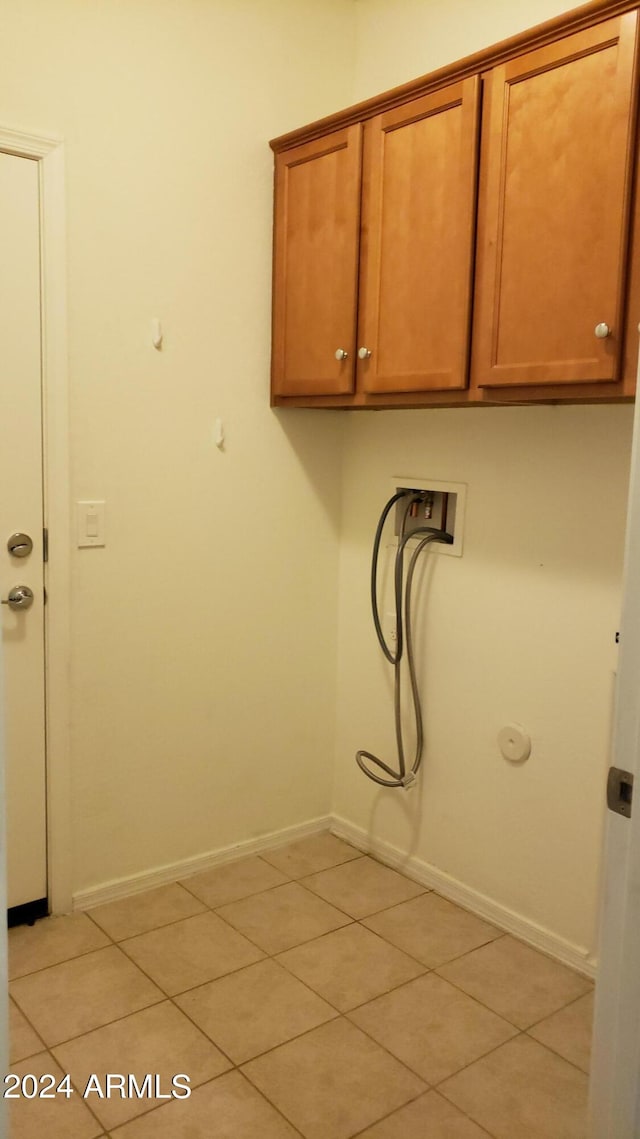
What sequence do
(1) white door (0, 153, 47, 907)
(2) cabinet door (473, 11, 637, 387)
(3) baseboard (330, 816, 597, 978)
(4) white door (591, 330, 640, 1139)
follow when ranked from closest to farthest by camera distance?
(4) white door (591, 330, 640, 1139)
(2) cabinet door (473, 11, 637, 387)
(1) white door (0, 153, 47, 907)
(3) baseboard (330, 816, 597, 978)

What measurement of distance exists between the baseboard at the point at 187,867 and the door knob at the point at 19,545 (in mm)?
1020

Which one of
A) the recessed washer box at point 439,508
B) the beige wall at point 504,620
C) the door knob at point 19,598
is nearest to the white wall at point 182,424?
the door knob at point 19,598

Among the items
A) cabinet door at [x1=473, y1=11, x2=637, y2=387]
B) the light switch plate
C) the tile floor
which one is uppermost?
cabinet door at [x1=473, y1=11, x2=637, y2=387]

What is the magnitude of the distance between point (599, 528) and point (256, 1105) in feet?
5.02

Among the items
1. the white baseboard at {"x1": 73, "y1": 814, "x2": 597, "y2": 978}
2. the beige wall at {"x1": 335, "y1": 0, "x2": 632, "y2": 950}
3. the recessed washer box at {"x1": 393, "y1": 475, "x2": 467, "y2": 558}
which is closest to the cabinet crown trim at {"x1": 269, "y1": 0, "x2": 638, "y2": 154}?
the beige wall at {"x1": 335, "y1": 0, "x2": 632, "y2": 950}

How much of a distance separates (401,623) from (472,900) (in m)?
0.86

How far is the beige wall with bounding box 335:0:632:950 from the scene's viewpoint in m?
2.23

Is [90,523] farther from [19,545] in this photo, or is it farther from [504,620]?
[504,620]

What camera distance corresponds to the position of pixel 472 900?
8.54ft

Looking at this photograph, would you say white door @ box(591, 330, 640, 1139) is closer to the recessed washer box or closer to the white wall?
the recessed washer box

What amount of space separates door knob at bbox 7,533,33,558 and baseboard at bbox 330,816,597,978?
1500mm

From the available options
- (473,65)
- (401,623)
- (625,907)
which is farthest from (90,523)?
(625,907)

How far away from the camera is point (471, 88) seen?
2.05 meters

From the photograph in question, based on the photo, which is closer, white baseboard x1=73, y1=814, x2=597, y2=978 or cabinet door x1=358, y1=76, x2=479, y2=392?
cabinet door x1=358, y1=76, x2=479, y2=392
